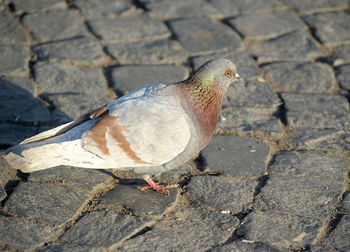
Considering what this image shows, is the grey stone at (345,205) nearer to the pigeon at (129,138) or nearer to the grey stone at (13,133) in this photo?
the pigeon at (129,138)

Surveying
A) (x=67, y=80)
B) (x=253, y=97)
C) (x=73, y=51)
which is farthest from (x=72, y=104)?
(x=253, y=97)

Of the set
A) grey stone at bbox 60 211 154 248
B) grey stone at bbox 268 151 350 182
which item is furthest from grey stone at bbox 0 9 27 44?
grey stone at bbox 268 151 350 182

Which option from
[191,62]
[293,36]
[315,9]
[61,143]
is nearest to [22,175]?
[61,143]

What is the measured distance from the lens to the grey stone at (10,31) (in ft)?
18.2

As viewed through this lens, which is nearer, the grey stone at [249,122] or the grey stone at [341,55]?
the grey stone at [249,122]

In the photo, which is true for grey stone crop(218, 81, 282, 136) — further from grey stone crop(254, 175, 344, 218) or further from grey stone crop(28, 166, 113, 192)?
grey stone crop(28, 166, 113, 192)

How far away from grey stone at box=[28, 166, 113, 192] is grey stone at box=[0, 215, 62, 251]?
52 centimetres

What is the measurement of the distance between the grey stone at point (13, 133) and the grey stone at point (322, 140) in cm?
253

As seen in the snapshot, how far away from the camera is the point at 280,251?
10.2 feet

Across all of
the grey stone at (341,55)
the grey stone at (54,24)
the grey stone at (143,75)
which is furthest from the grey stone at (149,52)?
the grey stone at (341,55)

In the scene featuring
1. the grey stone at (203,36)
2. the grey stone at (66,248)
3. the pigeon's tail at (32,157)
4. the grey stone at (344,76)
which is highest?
the pigeon's tail at (32,157)

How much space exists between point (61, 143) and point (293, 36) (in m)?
3.78

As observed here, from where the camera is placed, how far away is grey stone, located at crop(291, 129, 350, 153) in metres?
4.28

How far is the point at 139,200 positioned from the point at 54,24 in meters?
3.30
